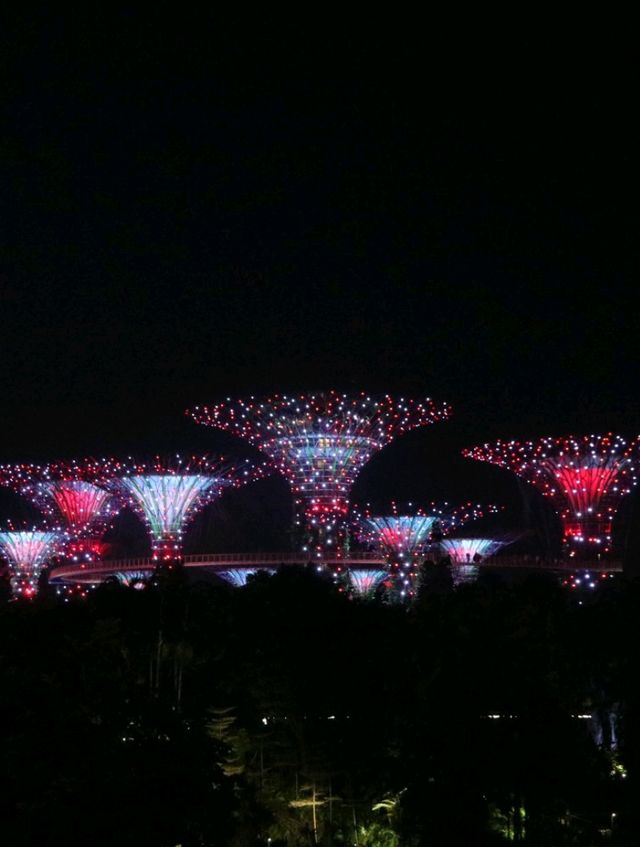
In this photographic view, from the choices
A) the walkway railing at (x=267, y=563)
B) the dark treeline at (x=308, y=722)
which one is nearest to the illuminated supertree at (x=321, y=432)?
the walkway railing at (x=267, y=563)

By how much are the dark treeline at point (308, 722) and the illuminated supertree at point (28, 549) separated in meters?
50.5

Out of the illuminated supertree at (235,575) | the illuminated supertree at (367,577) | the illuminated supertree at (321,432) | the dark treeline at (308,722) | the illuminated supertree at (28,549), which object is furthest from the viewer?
the illuminated supertree at (28,549)

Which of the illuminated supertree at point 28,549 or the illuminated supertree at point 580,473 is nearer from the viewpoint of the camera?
the illuminated supertree at point 580,473

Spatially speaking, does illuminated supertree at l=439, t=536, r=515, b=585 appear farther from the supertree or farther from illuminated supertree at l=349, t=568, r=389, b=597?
the supertree

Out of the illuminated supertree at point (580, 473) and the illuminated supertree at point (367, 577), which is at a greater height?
the illuminated supertree at point (580, 473)

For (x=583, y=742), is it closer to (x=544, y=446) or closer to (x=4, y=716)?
(x=4, y=716)

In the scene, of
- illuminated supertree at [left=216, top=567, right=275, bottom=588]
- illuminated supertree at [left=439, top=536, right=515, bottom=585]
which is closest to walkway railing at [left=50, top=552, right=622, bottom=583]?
illuminated supertree at [left=216, top=567, right=275, bottom=588]

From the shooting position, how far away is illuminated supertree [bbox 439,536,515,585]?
80.3 metres

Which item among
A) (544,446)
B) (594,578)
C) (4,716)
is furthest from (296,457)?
(4,716)

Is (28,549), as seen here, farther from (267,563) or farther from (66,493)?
(267,563)

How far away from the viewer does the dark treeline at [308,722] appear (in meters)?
23.0

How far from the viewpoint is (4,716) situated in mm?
23844

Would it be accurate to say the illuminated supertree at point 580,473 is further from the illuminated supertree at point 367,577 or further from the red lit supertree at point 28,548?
the red lit supertree at point 28,548

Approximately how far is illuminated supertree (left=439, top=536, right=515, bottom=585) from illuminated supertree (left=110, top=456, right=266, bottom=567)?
59.2ft
